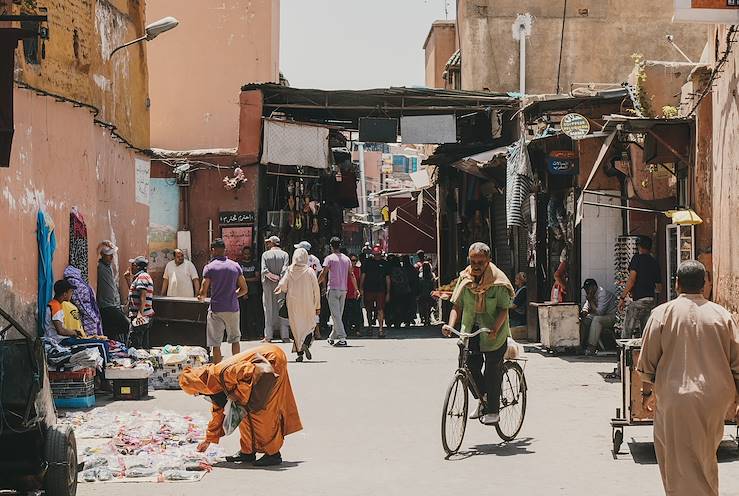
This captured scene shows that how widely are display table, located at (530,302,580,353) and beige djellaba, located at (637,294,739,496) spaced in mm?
11422

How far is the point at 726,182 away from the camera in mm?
12547

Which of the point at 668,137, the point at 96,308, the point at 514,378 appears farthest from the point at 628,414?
the point at 96,308

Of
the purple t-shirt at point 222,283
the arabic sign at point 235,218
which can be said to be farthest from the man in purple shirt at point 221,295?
the arabic sign at point 235,218

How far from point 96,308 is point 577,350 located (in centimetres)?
790

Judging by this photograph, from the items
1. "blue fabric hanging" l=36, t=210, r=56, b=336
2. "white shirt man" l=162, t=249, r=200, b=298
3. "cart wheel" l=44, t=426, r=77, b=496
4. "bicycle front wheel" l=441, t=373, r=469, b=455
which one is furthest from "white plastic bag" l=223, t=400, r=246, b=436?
"white shirt man" l=162, t=249, r=200, b=298

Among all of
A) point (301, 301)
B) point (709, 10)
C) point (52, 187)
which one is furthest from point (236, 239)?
point (709, 10)

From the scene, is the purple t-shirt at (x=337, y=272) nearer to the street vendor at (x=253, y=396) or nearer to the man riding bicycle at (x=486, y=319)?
the man riding bicycle at (x=486, y=319)

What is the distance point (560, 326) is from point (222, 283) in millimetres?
5479

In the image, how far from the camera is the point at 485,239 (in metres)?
Result: 27.6

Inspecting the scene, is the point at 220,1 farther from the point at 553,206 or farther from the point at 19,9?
the point at 19,9

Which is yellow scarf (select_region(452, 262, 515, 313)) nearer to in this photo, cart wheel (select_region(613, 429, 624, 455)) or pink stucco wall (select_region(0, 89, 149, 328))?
cart wheel (select_region(613, 429, 624, 455))

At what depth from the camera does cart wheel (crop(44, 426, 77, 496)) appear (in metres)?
7.23

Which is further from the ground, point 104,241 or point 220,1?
point 220,1

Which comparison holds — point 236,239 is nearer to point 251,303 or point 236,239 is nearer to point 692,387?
point 251,303
